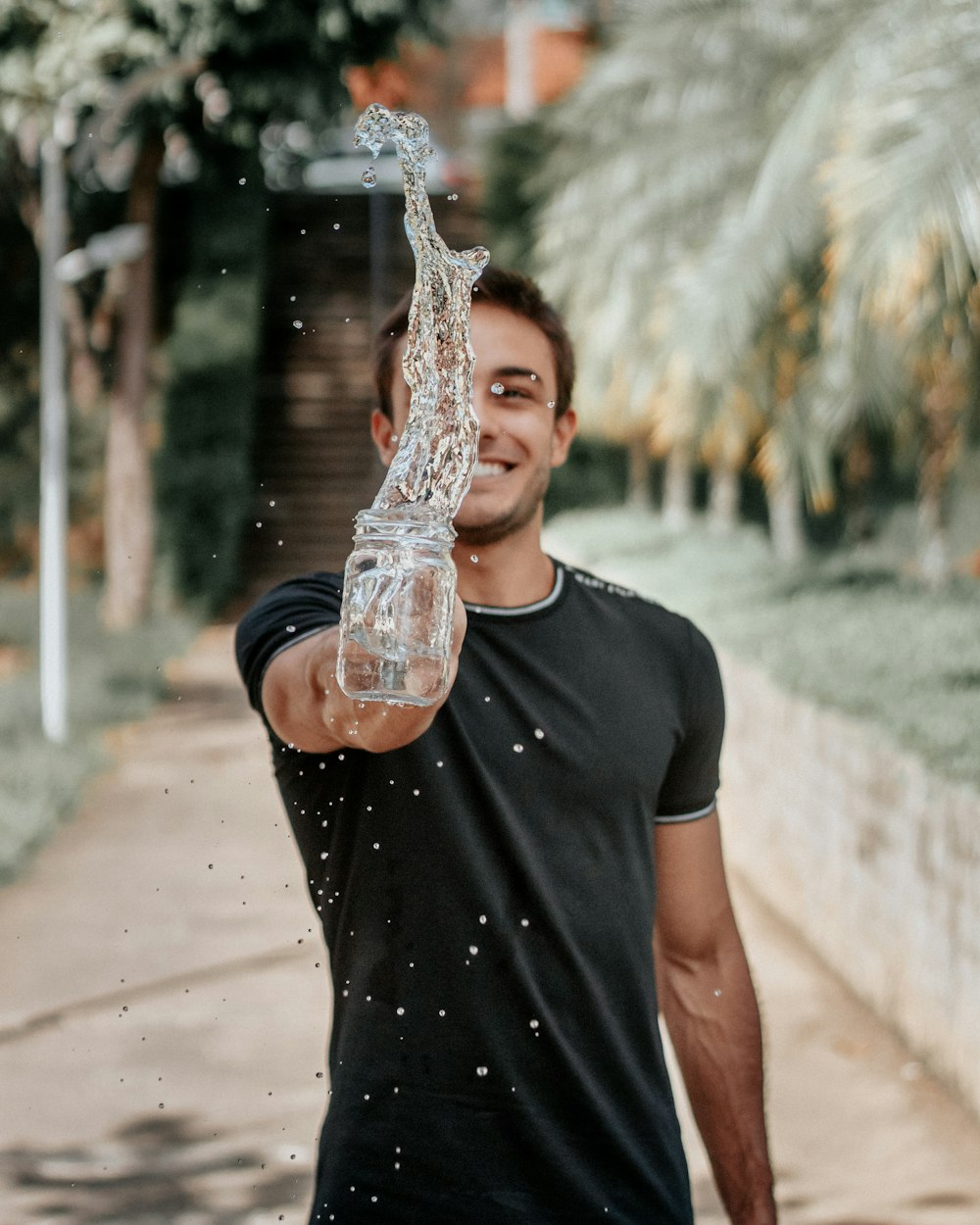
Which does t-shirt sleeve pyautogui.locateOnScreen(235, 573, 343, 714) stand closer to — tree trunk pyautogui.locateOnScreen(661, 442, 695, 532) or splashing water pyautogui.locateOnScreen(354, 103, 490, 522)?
splashing water pyautogui.locateOnScreen(354, 103, 490, 522)

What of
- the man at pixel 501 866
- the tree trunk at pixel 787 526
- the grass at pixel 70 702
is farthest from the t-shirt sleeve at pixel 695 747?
the tree trunk at pixel 787 526

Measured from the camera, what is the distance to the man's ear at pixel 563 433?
225cm

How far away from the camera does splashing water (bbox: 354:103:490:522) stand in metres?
1.68

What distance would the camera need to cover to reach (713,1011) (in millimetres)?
2262

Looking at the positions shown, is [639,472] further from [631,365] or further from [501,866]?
[501,866]

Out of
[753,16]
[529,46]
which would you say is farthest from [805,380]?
[529,46]

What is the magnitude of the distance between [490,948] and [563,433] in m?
0.75

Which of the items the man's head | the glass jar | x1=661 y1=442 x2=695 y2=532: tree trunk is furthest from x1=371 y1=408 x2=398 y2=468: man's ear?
x1=661 y1=442 x2=695 y2=532: tree trunk

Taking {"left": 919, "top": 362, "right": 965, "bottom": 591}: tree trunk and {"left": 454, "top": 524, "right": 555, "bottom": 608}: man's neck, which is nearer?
{"left": 454, "top": 524, "right": 555, "bottom": 608}: man's neck

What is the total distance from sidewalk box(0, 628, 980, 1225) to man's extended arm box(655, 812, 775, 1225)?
1.17 meters

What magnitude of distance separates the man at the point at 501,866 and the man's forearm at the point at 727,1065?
0.24 m

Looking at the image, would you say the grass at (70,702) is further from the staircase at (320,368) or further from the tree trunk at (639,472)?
the tree trunk at (639,472)

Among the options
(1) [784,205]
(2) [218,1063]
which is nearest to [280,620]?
(2) [218,1063]

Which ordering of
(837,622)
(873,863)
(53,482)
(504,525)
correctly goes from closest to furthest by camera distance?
1. (504,525)
2. (873,863)
3. (837,622)
4. (53,482)
